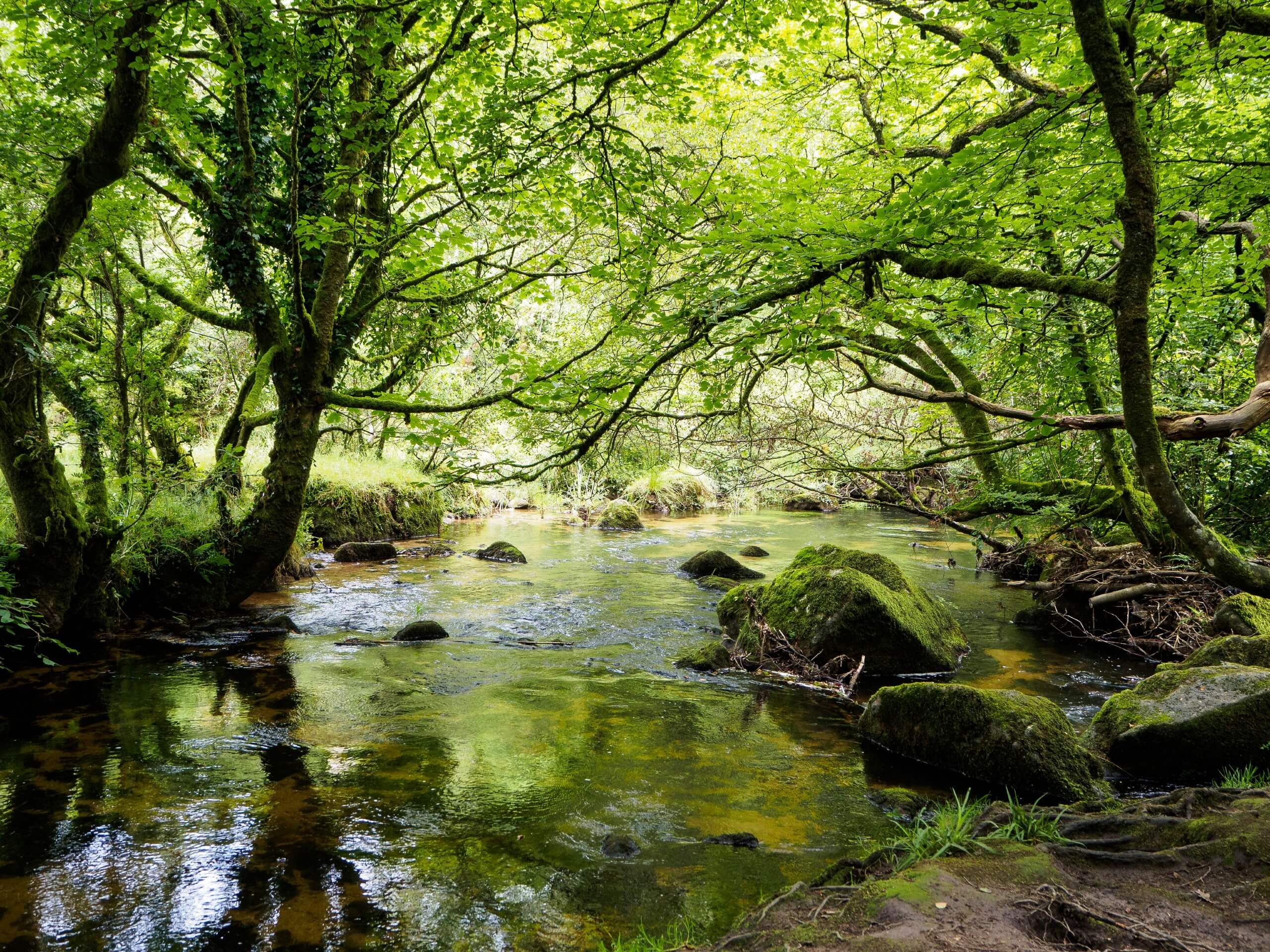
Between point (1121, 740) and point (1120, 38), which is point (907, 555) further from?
point (1120, 38)

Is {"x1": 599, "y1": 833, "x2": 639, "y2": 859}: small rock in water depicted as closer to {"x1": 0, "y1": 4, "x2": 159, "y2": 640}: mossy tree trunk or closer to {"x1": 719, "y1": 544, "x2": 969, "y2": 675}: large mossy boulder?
{"x1": 719, "y1": 544, "x2": 969, "y2": 675}: large mossy boulder

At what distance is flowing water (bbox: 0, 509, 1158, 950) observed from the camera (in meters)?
3.84

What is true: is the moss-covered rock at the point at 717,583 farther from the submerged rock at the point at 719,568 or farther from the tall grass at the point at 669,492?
the tall grass at the point at 669,492

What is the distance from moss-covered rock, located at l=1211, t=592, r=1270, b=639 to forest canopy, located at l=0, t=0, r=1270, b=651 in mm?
766

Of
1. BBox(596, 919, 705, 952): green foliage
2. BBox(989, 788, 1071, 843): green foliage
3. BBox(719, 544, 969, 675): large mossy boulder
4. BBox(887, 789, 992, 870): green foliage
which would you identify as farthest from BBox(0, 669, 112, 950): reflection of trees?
BBox(719, 544, 969, 675): large mossy boulder

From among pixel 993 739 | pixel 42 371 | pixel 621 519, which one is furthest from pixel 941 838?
pixel 621 519

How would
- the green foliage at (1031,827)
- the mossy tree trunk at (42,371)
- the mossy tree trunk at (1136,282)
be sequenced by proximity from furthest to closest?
the mossy tree trunk at (42,371)
the green foliage at (1031,827)
the mossy tree trunk at (1136,282)

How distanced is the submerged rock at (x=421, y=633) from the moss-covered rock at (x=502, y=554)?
571cm

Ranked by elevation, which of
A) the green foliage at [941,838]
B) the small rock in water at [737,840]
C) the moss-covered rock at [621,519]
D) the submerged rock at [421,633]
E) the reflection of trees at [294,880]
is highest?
the moss-covered rock at [621,519]

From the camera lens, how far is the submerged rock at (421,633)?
9.54 metres

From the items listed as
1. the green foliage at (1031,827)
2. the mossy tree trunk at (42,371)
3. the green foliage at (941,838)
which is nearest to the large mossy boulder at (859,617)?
the green foliage at (941,838)

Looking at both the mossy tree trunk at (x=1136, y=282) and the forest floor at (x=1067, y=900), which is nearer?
the mossy tree trunk at (x=1136, y=282)

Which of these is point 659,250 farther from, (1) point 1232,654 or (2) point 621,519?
(2) point 621,519

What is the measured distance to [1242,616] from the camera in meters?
7.46
